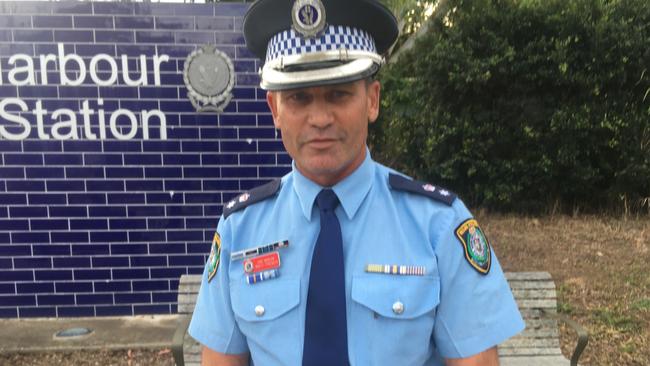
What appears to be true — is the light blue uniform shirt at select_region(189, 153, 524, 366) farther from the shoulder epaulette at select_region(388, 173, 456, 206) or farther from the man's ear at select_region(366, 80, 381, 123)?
the man's ear at select_region(366, 80, 381, 123)

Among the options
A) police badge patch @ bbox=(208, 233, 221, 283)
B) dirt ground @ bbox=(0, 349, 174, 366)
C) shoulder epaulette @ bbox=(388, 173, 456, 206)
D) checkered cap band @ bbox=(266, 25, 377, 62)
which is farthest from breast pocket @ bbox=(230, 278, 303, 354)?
dirt ground @ bbox=(0, 349, 174, 366)

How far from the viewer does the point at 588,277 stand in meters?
4.74

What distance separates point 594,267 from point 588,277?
32 cm

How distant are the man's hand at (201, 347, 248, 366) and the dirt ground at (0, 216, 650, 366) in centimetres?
212

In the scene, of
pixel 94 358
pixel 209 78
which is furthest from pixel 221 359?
pixel 209 78

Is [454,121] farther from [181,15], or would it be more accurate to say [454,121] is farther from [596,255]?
[181,15]

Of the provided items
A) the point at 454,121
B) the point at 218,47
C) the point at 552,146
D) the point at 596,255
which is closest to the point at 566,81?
the point at 552,146

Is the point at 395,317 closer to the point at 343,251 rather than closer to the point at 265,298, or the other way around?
the point at 343,251

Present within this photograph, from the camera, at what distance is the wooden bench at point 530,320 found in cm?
289

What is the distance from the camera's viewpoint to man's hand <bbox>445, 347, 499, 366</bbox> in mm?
1377

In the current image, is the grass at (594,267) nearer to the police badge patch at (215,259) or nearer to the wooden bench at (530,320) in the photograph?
the wooden bench at (530,320)

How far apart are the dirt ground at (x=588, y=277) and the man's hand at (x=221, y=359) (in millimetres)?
2116

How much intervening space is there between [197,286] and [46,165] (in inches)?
66.2

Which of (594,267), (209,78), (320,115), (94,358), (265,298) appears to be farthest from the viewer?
(594,267)
